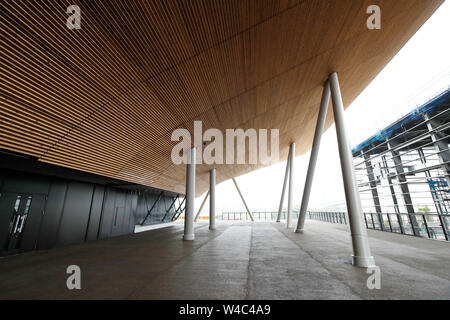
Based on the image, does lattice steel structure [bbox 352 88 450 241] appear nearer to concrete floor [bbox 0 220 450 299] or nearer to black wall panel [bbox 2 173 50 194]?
concrete floor [bbox 0 220 450 299]

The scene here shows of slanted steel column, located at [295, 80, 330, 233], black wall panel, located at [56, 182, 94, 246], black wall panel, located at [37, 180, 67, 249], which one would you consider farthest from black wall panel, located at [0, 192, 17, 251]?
slanted steel column, located at [295, 80, 330, 233]

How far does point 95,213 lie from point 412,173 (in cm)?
1758

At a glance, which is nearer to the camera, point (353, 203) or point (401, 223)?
point (353, 203)

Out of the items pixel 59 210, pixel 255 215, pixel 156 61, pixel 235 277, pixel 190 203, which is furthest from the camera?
pixel 255 215

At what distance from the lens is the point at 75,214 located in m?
8.80

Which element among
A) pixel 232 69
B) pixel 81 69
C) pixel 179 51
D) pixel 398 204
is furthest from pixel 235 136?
pixel 398 204

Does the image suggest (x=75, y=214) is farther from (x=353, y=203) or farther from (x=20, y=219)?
(x=353, y=203)

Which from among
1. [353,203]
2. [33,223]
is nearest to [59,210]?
[33,223]

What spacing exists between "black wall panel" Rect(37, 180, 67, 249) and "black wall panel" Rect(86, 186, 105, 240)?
176 cm
